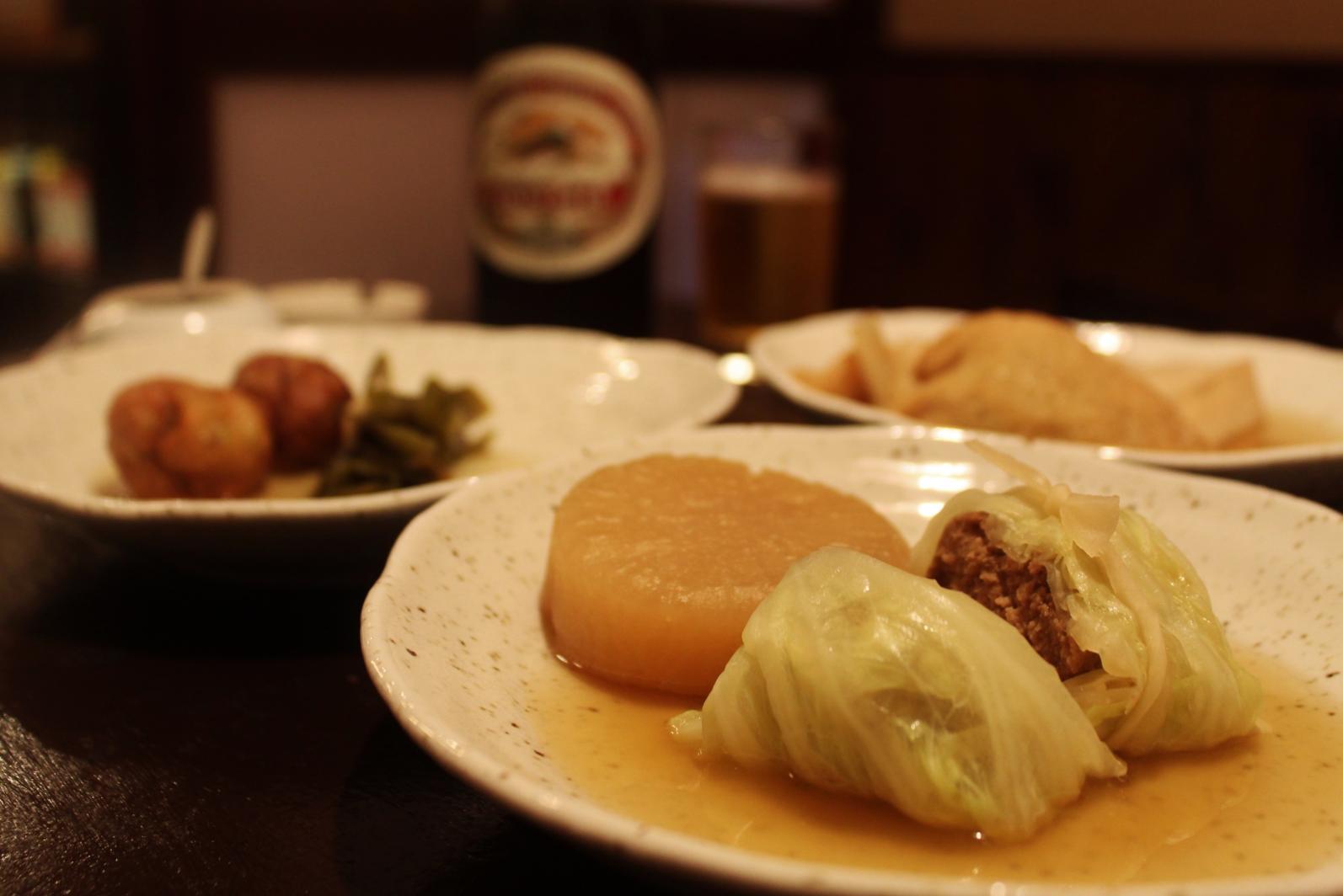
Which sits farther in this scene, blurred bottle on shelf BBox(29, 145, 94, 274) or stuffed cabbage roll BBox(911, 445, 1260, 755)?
blurred bottle on shelf BBox(29, 145, 94, 274)

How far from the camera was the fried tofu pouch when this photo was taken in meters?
1.74

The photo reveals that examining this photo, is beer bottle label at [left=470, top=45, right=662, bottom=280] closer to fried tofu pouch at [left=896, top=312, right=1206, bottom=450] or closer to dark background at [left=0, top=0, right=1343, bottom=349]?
fried tofu pouch at [left=896, top=312, right=1206, bottom=450]

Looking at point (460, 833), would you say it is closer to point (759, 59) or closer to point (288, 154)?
point (288, 154)

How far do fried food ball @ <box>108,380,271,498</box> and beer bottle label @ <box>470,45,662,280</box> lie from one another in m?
1.28

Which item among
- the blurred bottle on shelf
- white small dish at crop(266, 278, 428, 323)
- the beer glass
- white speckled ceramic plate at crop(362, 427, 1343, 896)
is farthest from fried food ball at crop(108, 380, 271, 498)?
the blurred bottle on shelf

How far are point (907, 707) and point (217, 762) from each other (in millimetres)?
649

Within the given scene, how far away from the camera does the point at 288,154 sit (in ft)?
14.7

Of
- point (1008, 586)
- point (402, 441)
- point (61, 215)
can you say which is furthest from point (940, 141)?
point (1008, 586)

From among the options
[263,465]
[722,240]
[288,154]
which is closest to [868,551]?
[263,465]

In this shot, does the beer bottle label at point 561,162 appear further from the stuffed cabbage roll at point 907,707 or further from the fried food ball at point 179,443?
the stuffed cabbage roll at point 907,707

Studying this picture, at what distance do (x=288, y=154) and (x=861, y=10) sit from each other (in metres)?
3.08

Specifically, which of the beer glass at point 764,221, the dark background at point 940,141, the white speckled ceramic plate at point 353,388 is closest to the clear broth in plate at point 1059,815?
the white speckled ceramic plate at point 353,388

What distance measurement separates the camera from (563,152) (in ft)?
9.02

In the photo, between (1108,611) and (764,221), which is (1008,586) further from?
(764,221)
